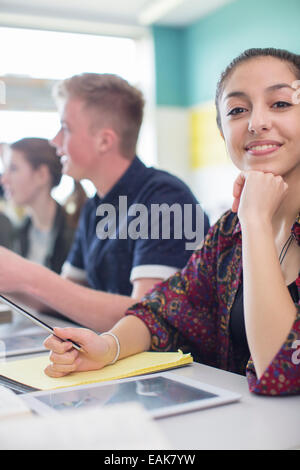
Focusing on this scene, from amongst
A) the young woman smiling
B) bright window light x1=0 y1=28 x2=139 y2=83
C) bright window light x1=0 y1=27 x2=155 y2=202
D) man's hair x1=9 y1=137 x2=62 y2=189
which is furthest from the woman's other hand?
bright window light x1=0 y1=28 x2=139 y2=83

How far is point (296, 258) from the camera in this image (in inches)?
36.8

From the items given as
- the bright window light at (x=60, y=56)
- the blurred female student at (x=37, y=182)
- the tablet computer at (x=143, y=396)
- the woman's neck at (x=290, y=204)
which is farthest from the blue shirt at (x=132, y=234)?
the bright window light at (x=60, y=56)

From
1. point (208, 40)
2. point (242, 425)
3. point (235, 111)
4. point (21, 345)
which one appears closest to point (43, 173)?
point (21, 345)

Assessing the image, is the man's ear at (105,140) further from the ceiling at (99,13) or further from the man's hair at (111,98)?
the ceiling at (99,13)

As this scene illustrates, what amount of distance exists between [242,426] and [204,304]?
48 cm

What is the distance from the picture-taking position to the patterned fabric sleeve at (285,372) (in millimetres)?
751

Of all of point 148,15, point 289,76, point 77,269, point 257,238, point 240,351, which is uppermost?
point 148,15

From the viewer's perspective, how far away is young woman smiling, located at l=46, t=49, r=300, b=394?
2.57ft

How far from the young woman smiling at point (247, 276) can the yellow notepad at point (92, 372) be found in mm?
20

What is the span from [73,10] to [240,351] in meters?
4.15

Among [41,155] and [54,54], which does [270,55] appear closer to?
[41,155]

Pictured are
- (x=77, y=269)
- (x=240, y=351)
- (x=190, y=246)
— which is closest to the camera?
(x=240, y=351)
